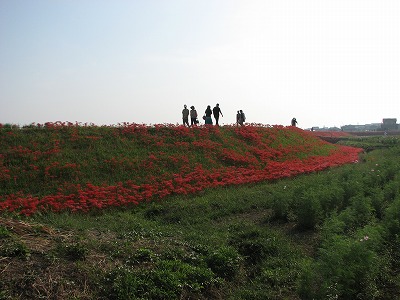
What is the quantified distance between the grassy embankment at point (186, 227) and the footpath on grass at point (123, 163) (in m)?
0.06

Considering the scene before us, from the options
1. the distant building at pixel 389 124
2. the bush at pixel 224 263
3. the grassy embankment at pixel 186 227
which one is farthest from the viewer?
the distant building at pixel 389 124

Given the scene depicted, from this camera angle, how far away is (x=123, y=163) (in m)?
13.9

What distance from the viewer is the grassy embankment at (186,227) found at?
5527mm

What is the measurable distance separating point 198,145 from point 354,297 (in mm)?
12156

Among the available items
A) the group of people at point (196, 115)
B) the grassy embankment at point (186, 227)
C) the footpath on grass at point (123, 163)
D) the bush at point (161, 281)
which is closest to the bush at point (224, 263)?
the grassy embankment at point (186, 227)

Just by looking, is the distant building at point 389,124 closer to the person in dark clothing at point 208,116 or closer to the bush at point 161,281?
the person in dark clothing at point 208,116

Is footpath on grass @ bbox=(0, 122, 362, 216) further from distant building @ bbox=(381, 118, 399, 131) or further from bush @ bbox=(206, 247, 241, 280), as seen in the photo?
distant building @ bbox=(381, 118, 399, 131)

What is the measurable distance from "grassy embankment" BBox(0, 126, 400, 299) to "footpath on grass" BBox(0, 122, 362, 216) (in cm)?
6

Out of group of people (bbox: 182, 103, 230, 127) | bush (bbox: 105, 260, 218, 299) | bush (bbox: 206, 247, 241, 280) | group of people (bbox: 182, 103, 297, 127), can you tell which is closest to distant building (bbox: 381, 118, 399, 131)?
group of people (bbox: 182, 103, 297, 127)

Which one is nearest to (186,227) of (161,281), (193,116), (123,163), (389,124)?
(161,281)

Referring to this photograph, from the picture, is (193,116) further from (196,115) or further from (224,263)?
(224,263)

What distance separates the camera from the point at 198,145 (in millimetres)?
17109

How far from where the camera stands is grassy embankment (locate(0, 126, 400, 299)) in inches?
218

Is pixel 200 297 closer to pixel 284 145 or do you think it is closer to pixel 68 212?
pixel 68 212
